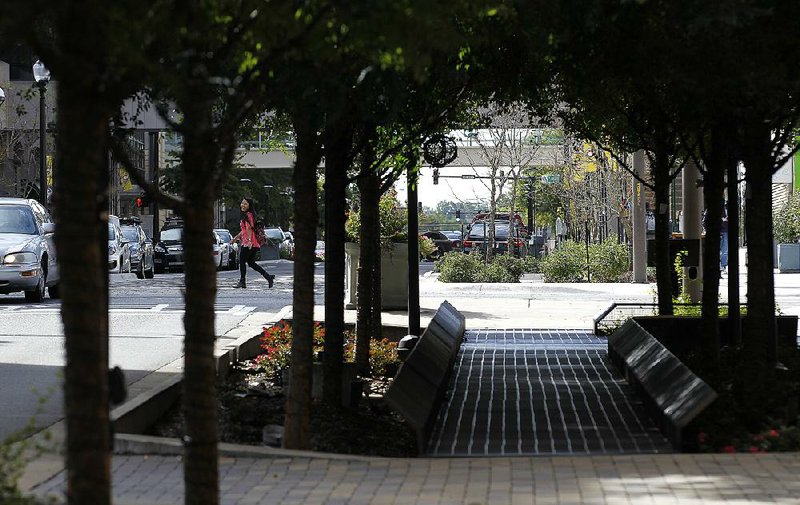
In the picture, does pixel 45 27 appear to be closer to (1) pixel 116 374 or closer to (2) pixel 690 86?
(1) pixel 116 374

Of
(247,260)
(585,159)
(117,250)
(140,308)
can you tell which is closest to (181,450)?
(140,308)

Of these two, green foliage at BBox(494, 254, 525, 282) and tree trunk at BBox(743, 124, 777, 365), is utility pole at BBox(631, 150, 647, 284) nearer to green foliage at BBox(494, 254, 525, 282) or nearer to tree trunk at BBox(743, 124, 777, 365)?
green foliage at BBox(494, 254, 525, 282)

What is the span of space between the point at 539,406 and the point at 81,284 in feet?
27.3

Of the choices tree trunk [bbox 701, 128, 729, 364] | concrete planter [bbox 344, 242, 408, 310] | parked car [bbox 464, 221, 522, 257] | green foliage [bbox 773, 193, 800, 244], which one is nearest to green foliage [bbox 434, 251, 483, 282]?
green foliage [bbox 773, 193, 800, 244]

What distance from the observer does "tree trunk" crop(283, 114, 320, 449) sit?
31.2 ft

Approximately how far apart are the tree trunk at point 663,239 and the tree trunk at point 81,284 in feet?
43.5

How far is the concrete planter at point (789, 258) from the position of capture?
1726 inches

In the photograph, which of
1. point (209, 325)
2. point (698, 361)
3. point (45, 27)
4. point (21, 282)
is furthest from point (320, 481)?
point (21, 282)

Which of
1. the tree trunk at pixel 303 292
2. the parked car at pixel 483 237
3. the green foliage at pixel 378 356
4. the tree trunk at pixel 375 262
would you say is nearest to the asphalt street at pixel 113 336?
the tree trunk at pixel 303 292

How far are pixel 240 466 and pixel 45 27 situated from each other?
187 inches

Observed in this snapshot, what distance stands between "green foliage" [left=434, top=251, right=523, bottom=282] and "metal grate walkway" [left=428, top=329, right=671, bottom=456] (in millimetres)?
18334

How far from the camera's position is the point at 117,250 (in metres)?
35.3

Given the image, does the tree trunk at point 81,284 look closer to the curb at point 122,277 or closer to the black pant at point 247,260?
the black pant at point 247,260

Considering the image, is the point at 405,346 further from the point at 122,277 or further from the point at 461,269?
the point at 461,269
